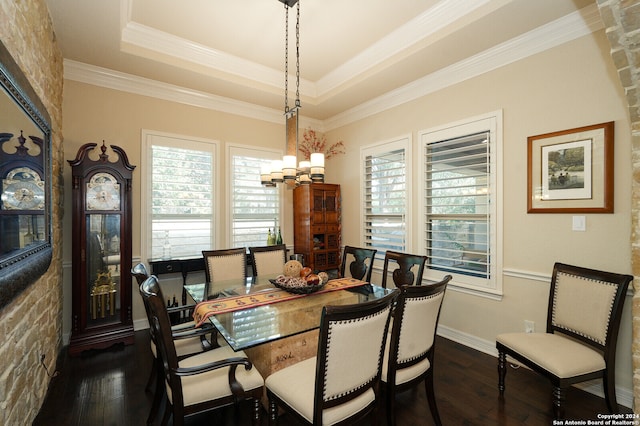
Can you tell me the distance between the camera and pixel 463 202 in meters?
3.20

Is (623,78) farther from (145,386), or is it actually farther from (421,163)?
(145,386)

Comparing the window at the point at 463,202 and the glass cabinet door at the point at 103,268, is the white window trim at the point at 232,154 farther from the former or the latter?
the window at the point at 463,202

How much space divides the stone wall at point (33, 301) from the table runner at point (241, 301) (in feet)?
3.08

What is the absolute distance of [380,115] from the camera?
4133 millimetres

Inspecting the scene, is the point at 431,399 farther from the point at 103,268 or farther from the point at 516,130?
the point at 103,268

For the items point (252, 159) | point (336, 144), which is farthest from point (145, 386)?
point (336, 144)

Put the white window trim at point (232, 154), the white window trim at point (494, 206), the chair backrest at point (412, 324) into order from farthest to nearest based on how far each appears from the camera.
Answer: the white window trim at point (232, 154) → the white window trim at point (494, 206) → the chair backrest at point (412, 324)

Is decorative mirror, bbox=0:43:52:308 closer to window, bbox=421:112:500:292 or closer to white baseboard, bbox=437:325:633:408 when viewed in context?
window, bbox=421:112:500:292

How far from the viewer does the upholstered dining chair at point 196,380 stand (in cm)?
154

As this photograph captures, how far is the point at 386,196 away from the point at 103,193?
323 cm

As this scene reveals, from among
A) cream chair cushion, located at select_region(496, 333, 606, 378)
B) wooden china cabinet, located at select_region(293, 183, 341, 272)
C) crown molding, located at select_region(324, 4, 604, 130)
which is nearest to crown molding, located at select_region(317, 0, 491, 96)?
crown molding, located at select_region(324, 4, 604, 130)

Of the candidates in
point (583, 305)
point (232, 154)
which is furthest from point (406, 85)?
point (583, 305)

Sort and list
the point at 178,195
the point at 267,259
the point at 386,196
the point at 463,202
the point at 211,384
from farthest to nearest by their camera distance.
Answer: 1. the point at 386,196
2. the point at 178,195
3. the point at 267,259
4. the point at 463,202
5. the point at 211,384

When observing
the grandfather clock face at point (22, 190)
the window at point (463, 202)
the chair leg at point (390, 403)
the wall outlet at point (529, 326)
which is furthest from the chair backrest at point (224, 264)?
the wall outlet at point (529, 326)
